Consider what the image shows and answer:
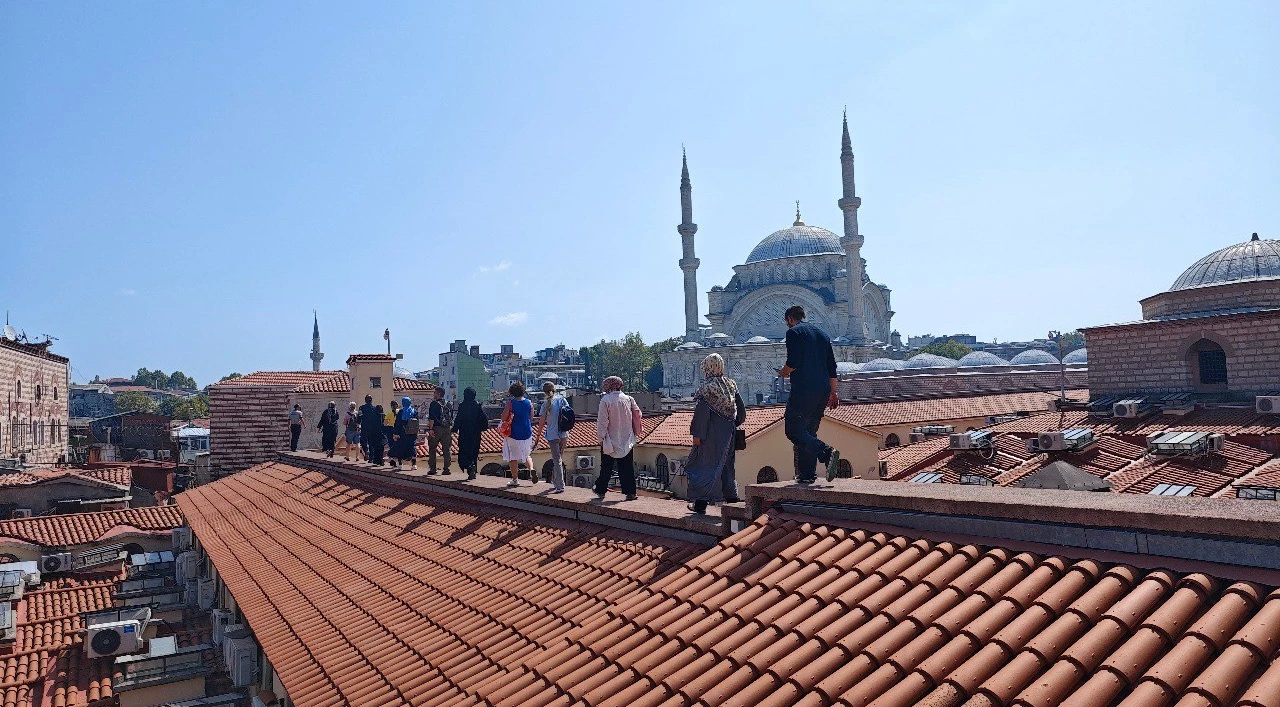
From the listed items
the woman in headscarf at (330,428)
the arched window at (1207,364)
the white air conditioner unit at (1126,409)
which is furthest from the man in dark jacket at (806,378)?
the arched window at (1207,364)

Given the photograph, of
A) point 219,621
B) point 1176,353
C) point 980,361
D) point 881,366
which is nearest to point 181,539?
point 219,621

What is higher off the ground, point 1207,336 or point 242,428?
point 1207,336

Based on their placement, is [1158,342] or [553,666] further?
[1158,342]

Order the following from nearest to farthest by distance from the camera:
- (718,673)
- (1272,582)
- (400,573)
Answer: (1272,582) < (718,673) < (400,573)

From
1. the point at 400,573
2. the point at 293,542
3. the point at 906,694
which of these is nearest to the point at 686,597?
the point at 906,694

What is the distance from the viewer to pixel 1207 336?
23.3m

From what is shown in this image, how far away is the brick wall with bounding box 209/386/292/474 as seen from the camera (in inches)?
764

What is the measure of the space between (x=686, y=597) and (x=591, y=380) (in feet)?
287

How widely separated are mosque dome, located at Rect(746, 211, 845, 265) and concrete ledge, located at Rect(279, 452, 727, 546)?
65002 millimetres

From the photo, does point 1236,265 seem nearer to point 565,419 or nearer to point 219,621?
point 565,419

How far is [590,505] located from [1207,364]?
76.1 ft

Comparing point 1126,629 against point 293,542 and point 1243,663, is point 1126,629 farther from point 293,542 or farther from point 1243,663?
point 293,542

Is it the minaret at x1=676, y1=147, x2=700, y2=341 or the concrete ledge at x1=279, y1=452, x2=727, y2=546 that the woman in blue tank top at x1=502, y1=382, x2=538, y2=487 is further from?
the minaret at x1=676, y1=147, x2=700, y2=341

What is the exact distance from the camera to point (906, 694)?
2682 millimetres
